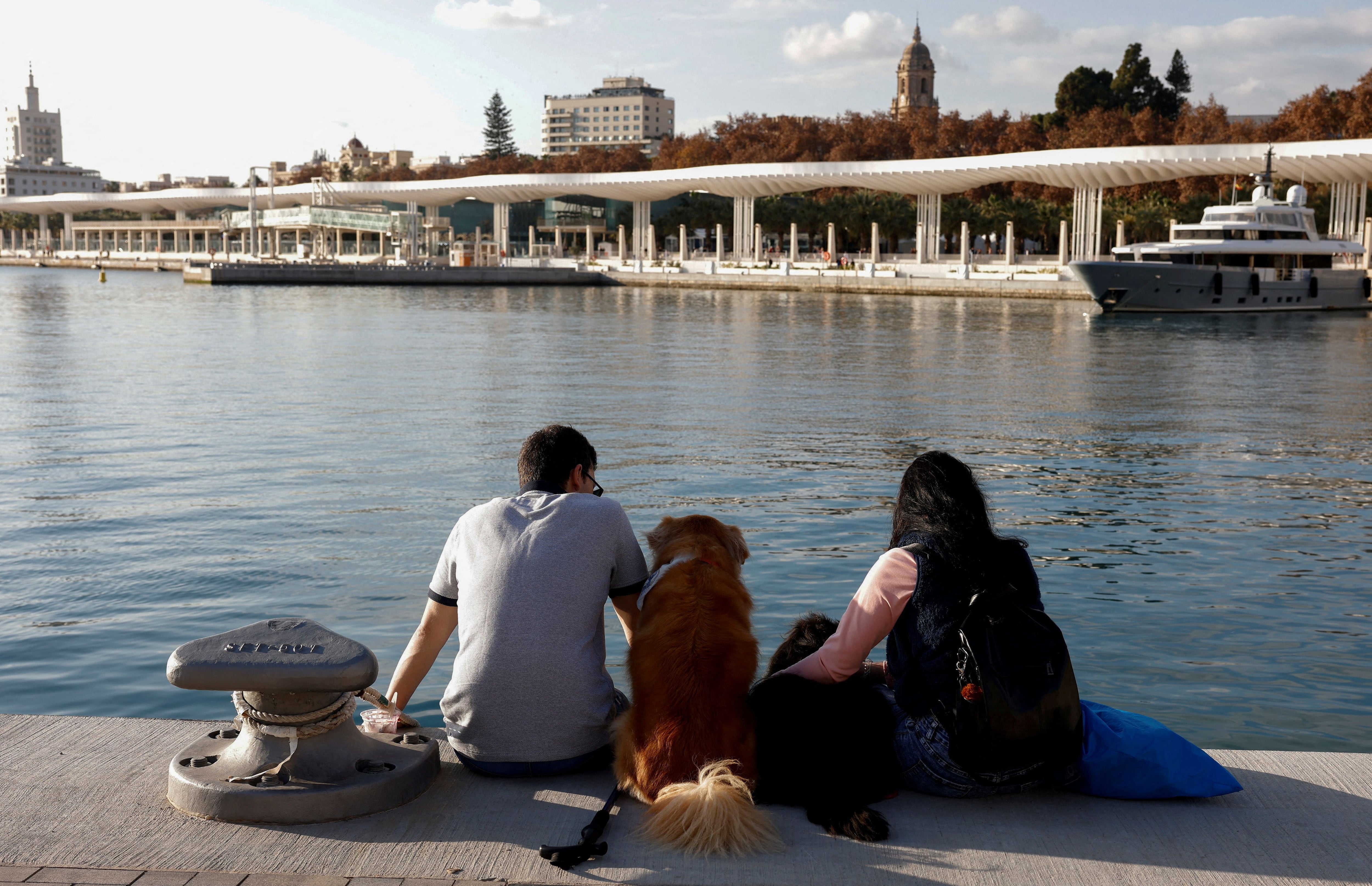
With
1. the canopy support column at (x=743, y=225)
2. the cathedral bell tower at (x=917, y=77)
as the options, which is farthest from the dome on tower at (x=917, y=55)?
the canopy support column at (x=743, y=225)

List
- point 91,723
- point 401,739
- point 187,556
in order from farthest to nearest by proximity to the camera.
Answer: point 187,556 < point 91,723 < point 401,739

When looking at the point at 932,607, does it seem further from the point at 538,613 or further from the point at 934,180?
the point at 934,180

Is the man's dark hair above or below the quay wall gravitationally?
below

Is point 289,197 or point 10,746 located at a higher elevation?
point 289,197

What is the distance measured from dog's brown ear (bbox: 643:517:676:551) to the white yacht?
41.3 m

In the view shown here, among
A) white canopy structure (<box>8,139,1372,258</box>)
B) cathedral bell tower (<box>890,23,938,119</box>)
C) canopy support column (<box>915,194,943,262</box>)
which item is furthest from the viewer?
cathedral bell tower (<box>890,23,938,119</box>)

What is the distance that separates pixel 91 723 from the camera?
414 cm

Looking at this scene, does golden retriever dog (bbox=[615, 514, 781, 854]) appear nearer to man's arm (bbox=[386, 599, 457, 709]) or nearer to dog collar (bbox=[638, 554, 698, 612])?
dog collar (bbox=[638, 554, 698, 612])

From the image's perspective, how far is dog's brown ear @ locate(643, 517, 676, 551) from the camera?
357 cm

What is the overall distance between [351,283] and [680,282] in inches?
715

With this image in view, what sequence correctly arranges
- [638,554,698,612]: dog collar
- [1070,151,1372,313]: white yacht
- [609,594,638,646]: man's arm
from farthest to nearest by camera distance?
[1070,151,1372,313]: white yacht
[609,594,638,646]: man's arm
[638,554,698,612]: dog collar

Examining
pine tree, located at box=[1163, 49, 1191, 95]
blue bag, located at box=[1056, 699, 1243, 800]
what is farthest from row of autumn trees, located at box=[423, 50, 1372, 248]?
blue bag, located at box=[1056, 699, 1243, 800]

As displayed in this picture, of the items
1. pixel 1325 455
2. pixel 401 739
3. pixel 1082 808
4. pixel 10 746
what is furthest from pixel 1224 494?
pixel 10 746

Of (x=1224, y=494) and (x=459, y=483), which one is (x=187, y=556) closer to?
(x=459, y=483)
